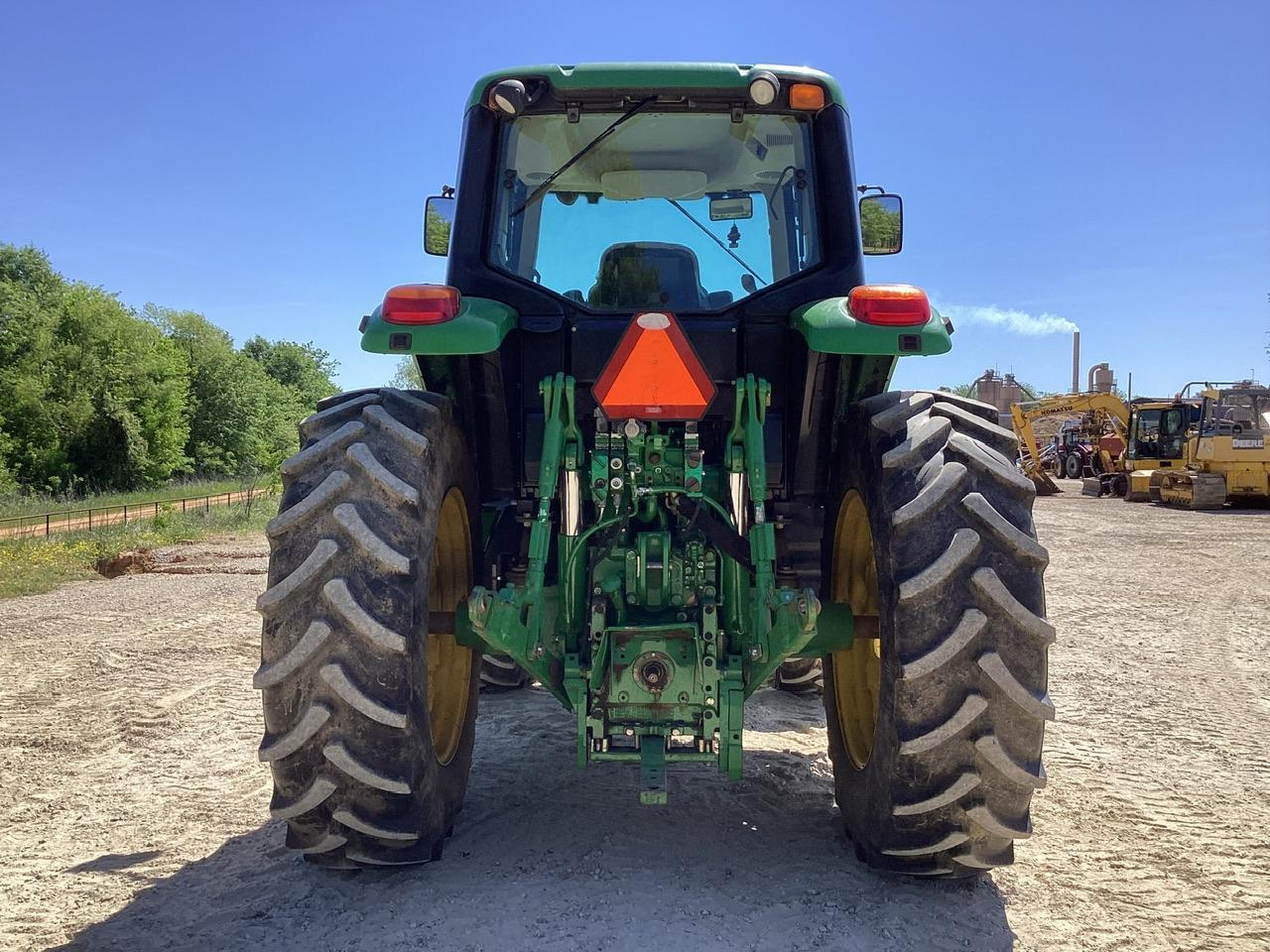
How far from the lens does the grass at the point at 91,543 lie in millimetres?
11680

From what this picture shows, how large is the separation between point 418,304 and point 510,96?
92 cm

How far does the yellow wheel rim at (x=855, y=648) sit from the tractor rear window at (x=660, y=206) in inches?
37.3

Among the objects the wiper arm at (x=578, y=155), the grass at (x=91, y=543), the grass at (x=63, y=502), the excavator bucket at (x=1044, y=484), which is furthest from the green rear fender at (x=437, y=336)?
the excavator bucket at (x=1044, y=484)

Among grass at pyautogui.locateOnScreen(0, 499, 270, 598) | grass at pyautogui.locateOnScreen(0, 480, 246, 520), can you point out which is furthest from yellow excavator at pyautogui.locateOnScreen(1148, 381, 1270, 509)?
grass at pyautogui.locateOnScreen(0, 480, 246, 520)

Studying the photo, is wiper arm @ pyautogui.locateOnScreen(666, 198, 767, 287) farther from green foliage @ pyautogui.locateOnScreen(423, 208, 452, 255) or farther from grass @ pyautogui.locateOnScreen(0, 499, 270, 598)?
grass @ pyautogui.locateOnScreen(0, 499, 270, 598)

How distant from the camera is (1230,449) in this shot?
20.1 meters

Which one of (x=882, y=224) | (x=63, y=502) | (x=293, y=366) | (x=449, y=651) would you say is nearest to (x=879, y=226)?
(x=882, y=224)

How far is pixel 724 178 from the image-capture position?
3.57 m

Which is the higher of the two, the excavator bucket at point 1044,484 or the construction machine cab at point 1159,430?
the construction machine cab at point 1159,430

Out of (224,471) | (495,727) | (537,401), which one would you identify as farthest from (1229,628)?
(224,471)

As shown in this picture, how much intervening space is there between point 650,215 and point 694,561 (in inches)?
53.2

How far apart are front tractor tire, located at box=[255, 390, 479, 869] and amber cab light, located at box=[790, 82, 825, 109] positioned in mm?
1821

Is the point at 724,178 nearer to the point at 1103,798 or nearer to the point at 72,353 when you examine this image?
the point at 1103,798

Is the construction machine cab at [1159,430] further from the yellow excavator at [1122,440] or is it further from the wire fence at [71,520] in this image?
the wire fence at [71,520]
